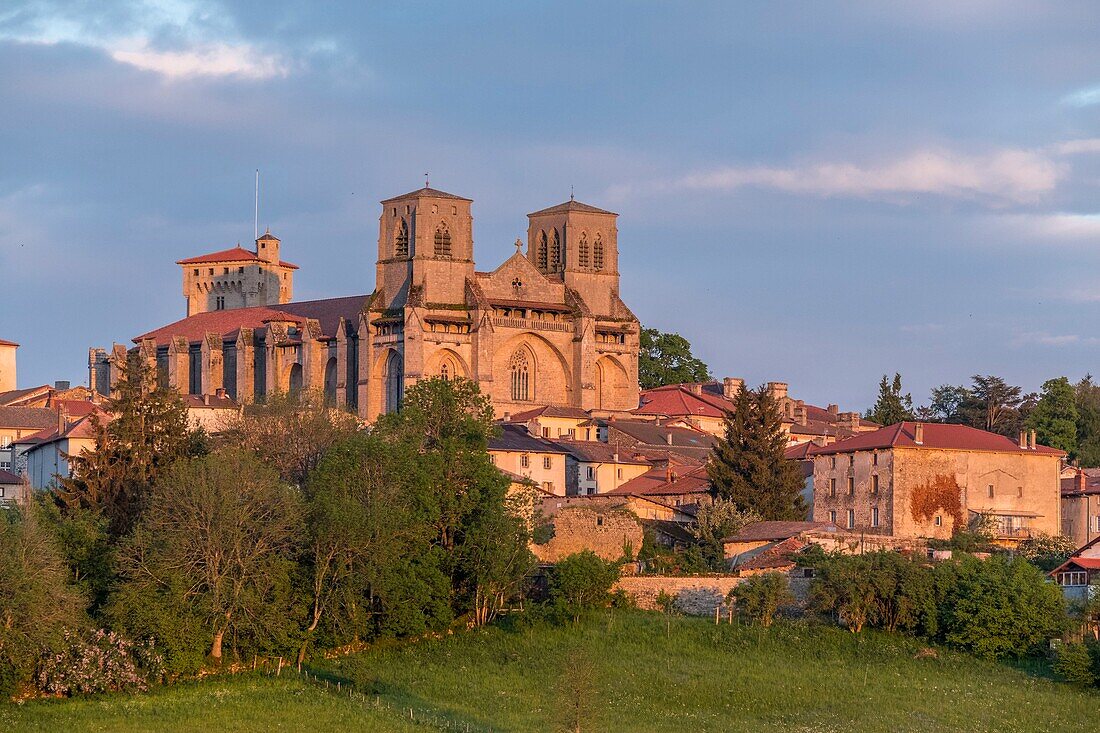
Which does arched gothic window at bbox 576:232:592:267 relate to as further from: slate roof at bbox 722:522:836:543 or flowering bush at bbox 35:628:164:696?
flowering bush at bbox 35:628:164:696

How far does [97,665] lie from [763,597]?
712 inches

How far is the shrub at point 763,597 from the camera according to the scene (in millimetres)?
65062

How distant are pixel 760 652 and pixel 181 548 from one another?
15.0m

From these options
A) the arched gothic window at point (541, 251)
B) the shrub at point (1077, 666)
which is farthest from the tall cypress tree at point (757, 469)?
the arched gothic window at point (541, 251)

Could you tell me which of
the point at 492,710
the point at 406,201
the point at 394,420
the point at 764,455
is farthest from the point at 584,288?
the point at 492,710

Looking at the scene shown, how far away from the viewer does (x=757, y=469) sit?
78812 millimetres

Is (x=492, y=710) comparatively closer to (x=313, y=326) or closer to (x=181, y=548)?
(x=181, y=548)

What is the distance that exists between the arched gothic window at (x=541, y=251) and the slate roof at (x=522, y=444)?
26.2 m

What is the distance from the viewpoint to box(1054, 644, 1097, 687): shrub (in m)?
59.2

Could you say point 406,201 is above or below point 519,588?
above

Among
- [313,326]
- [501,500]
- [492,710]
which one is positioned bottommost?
[492,710]

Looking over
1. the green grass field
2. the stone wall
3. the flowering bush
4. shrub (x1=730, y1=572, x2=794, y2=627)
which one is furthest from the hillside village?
the flowering bush

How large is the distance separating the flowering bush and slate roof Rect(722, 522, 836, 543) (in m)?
20.5

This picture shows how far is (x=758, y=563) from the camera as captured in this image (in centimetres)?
6931
